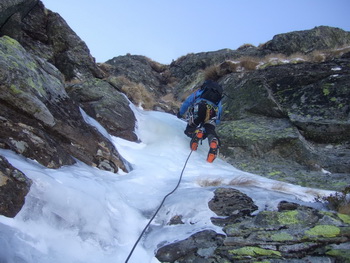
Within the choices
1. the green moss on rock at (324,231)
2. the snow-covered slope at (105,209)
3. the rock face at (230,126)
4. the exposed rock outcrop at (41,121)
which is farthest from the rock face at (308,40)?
the green moss on rock at (324,231)

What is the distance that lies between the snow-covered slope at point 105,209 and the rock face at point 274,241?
21cm

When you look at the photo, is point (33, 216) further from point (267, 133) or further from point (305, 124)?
point (305, 124)

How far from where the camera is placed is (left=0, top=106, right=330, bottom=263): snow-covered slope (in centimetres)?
266

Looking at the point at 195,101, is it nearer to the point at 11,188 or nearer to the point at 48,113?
the point at 48,113

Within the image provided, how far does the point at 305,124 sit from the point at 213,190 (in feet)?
16.9

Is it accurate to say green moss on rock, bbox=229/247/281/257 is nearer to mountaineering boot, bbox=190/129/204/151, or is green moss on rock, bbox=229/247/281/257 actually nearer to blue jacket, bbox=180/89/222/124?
mountaineering boot, bbox=190/129/204/151

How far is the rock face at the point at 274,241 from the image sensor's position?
2.85 metres

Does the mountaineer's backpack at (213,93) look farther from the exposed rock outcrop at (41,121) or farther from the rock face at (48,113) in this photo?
the exposed rock outcrop at (41,121)

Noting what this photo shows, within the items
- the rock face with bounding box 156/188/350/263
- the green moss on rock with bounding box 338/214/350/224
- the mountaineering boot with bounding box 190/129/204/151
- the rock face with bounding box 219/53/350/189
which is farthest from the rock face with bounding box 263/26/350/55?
the rock face with bounding box 156/188/350/263

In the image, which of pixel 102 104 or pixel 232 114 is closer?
pixel 102 104

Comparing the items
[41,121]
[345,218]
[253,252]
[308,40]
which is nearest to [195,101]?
[41,121]

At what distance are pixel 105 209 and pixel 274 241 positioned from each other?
6.29 ft

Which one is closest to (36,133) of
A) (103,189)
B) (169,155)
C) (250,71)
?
(103,189)

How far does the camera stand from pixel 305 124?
332 inches
